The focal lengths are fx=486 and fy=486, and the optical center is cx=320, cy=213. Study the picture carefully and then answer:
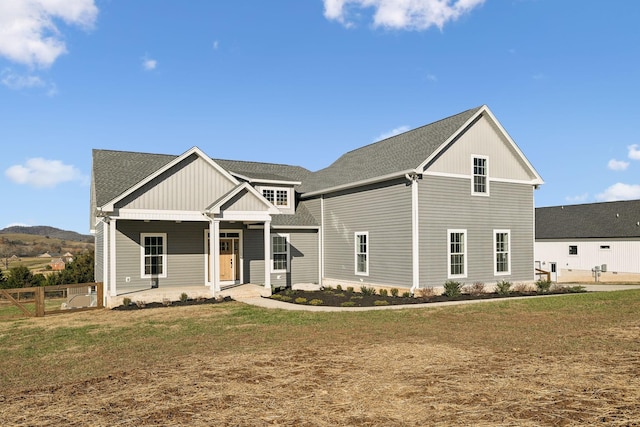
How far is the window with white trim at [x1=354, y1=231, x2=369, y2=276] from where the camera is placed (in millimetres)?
22500

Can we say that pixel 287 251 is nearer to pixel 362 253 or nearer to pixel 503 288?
pixel 362 253

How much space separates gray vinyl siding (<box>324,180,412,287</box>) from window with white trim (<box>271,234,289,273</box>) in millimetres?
2136

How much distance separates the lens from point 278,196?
26.3 m

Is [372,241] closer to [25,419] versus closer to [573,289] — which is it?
[573,289]

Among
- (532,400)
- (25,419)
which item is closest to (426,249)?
(532,400)

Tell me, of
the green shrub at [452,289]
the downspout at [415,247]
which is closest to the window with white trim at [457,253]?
the green shrub at [452,289]

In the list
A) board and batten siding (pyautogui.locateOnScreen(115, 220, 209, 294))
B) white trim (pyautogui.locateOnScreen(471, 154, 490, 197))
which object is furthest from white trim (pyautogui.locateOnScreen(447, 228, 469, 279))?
board and batten siding (pyautogui.locateOnScreen(115, 220, 209, 294))

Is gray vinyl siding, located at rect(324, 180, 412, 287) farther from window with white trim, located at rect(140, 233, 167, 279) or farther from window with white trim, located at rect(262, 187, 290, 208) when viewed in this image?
window with white trim, located at rect(140, 233, 167, 279)

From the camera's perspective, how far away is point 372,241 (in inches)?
867

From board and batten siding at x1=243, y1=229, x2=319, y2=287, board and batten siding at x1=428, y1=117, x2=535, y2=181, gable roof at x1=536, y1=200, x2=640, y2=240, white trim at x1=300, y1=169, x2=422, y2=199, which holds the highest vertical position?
board and batten siding at x1=428, y1=117, x2=535, y2=181

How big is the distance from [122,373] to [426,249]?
13.8m

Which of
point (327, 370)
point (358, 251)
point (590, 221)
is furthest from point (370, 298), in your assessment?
point (590, 221)

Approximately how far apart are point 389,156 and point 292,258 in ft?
23.5

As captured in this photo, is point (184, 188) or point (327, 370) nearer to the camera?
point (327, 370)
